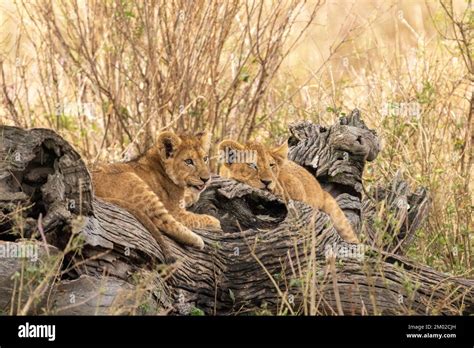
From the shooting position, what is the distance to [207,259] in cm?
712

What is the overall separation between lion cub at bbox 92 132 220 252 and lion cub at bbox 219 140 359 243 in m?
0.44

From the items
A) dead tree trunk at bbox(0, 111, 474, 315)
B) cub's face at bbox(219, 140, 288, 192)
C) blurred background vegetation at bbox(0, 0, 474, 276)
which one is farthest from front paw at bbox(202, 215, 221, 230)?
blurred background vegetation at bbox(0, 0, 474, 276)

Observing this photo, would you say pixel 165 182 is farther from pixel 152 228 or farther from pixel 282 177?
pixel 152 228

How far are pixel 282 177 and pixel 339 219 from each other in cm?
55

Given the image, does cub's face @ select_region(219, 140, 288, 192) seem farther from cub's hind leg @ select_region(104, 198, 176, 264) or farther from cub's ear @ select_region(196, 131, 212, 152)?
cub's hind leg @ select_region(104, 198, 176, 264)

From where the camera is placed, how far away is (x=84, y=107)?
10805 mm

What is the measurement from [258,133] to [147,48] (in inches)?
55.8

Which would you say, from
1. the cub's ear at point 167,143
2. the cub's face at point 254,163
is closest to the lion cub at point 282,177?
the cub's face at point 254,163

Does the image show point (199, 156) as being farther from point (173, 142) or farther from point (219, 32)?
point (219, 32)

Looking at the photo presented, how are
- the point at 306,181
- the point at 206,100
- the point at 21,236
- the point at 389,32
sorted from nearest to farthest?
1. the point at 21,236
2. the point at 306,181
3. the point at 206,100
4. the point at 389,32

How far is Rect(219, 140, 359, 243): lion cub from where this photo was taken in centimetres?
828

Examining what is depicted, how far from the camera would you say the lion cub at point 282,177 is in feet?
27.2

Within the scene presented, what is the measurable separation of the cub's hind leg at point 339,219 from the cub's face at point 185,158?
3.70ft
